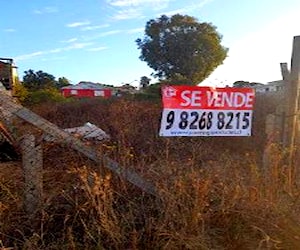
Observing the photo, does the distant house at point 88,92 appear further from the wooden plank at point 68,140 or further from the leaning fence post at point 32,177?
the leaning fence post at point 32,177

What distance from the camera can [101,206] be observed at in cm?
403

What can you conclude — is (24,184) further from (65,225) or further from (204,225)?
(204,225)

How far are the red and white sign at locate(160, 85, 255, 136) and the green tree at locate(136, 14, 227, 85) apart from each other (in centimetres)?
3537

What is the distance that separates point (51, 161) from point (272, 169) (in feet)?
8.37

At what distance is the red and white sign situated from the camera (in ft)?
17.4

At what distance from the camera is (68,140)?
4445 millimetres

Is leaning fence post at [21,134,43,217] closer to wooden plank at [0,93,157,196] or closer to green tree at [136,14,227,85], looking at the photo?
wooden plank at [0,93,157,196]

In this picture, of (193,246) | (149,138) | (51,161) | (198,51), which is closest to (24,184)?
(51,161)

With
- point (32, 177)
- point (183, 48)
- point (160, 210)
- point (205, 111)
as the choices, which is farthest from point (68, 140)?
point (183, 48)

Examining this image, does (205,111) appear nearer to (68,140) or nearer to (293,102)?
(293,102)

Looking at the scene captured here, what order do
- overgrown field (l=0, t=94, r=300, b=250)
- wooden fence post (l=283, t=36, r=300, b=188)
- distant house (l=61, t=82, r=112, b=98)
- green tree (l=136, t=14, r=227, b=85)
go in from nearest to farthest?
overgrown field (l=0, t=94, r=300, b=250) → wooden fence post (l=283, t=36, r=300, b=188) → distant house (l=61, t=82, r=112, b=98) → green tree (l=136, t=14, r=227, b=85)

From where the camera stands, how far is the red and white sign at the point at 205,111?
17.4 ft

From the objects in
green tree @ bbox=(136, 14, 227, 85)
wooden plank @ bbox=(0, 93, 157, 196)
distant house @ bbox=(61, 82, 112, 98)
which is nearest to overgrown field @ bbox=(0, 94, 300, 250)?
wooden plank @ bbox=(0, 93, 157, 196)

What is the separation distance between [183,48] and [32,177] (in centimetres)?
3885
